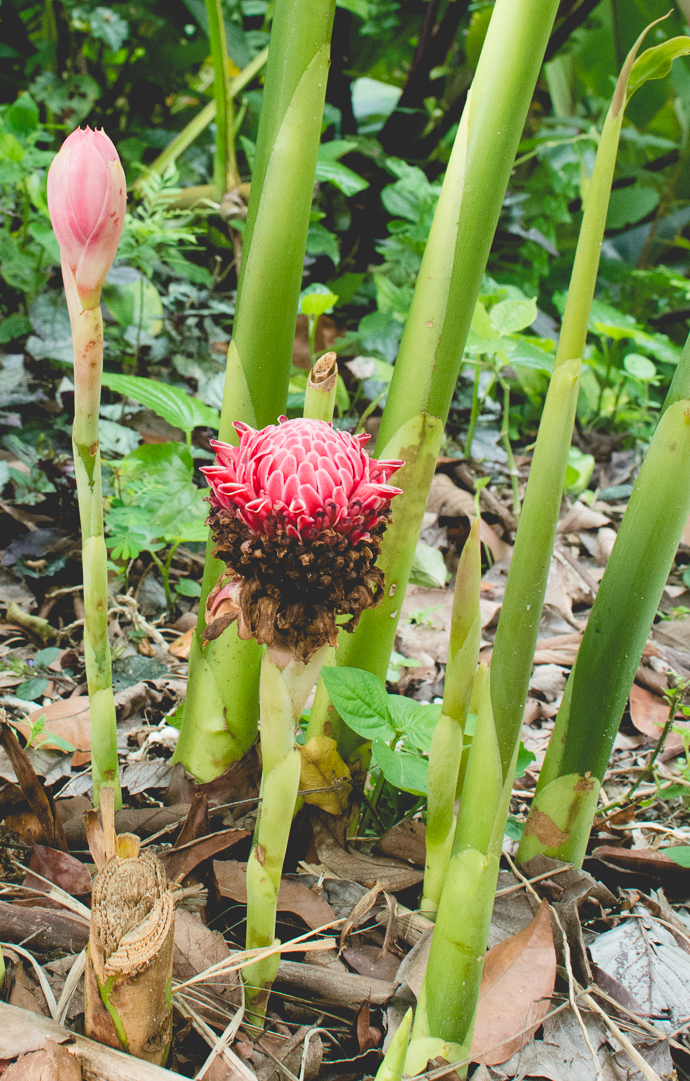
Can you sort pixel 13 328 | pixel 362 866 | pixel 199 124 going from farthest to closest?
pixel 199 124, pixel 13 328, pixel 362 866

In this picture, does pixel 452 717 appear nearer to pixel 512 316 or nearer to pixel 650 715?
pixel 650 715

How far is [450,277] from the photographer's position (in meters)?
0.62

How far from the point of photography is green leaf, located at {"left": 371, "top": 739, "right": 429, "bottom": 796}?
2.00ft

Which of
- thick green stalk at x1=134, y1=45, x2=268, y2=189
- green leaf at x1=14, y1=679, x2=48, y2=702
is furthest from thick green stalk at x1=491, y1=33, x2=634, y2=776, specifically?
thick green stalk at x1=134, y1=45, x2=268, y2=189

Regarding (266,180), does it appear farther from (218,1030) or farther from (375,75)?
(375,75)

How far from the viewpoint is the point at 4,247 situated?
1479 mm

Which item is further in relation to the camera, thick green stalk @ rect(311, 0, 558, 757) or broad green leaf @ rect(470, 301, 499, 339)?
broad green leaf @ rect(470, 301, 499, 339)

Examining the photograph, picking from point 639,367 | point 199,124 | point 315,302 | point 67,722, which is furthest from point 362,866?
point 199,124

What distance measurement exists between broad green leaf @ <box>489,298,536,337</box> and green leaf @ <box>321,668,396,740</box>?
3.02 ft

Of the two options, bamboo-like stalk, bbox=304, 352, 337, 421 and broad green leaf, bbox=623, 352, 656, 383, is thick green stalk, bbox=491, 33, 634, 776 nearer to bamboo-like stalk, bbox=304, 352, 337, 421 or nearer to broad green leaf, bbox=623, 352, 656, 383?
bamboo-like stalk, bbox=304, 352, 337, 421

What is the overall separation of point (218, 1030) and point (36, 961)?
6.2 inches

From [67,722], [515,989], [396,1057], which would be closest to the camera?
[396,1057]

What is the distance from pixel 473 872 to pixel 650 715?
0.69 meters

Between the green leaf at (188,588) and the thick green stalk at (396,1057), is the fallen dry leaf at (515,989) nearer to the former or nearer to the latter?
the thick green stalk at (396,1057)
